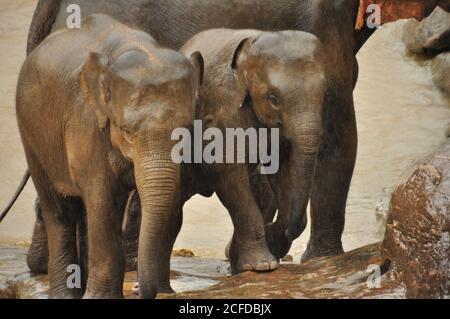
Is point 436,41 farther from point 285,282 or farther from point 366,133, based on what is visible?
point 285,282

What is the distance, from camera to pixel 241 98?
384 inches

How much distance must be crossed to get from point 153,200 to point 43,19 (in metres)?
2.40

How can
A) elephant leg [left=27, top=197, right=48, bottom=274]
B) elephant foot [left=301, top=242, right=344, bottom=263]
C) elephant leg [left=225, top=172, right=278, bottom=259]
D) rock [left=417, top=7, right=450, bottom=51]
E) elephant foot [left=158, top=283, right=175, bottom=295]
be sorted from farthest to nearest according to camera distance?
1. rock [left=417, top=7, right=450, bottom=51]
2. elephant foot [left=301, top=242, right=344, bottom=263]
3. elephant leg [left=27, top=197, right=48, bottom=274]
4. elephant leg [left=225, top=172, right=278, bottom=259]
5. elephant foot [left=158, top=283, right=175, bottom=295]

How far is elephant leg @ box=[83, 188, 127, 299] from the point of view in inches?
353

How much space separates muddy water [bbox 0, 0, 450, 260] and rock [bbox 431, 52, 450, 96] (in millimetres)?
87

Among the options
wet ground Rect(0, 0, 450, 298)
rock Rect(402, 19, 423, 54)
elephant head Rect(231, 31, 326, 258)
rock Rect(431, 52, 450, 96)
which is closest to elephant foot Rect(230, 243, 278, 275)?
elephant head Rect(231, 31, 326, 258)

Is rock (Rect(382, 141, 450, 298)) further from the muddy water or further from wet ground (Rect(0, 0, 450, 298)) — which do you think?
the muddy water

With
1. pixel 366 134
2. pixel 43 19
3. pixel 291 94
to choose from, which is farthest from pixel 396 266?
pixel 366 134

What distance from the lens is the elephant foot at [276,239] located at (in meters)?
10.4

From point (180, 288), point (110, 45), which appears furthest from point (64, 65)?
point (180, 288)

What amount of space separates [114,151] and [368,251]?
5.42 feet

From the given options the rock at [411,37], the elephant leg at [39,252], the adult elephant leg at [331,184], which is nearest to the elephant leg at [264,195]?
the adult elephant leg at [331,184]

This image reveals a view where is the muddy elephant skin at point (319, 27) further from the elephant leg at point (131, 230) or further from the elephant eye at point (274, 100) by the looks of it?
the elephant leg at point (131, 230)

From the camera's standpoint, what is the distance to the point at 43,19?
1066cm
